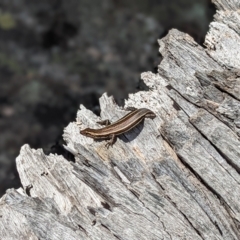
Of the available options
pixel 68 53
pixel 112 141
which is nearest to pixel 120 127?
pixel 112 141

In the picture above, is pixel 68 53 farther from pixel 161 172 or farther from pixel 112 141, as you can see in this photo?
pixel 161 172

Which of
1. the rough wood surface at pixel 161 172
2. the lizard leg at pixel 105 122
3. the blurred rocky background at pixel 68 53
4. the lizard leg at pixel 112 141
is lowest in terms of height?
the rough wood surface at pixel 161 172

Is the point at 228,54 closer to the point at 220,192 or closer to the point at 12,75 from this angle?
the point at 220,192

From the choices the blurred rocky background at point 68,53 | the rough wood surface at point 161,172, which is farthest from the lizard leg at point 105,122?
the blurred rocky background at point 68,53

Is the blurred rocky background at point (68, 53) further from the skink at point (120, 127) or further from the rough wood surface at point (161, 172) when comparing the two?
the rough wood surface at point (161, 172)

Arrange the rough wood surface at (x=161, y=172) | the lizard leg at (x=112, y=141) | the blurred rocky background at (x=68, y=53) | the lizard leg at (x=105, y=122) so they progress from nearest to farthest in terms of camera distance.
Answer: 1. the rough wood surface at (x=161, y=172)
2. the lizard leg at (x=112, y=141)
3. the lizard leg at (x=105, y=122)
4. the blurred rocky background at (x=68, y=53)

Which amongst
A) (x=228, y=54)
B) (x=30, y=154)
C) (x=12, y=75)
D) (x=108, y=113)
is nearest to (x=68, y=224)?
(x=30, y=154)

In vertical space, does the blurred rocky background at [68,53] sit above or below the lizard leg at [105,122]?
above
